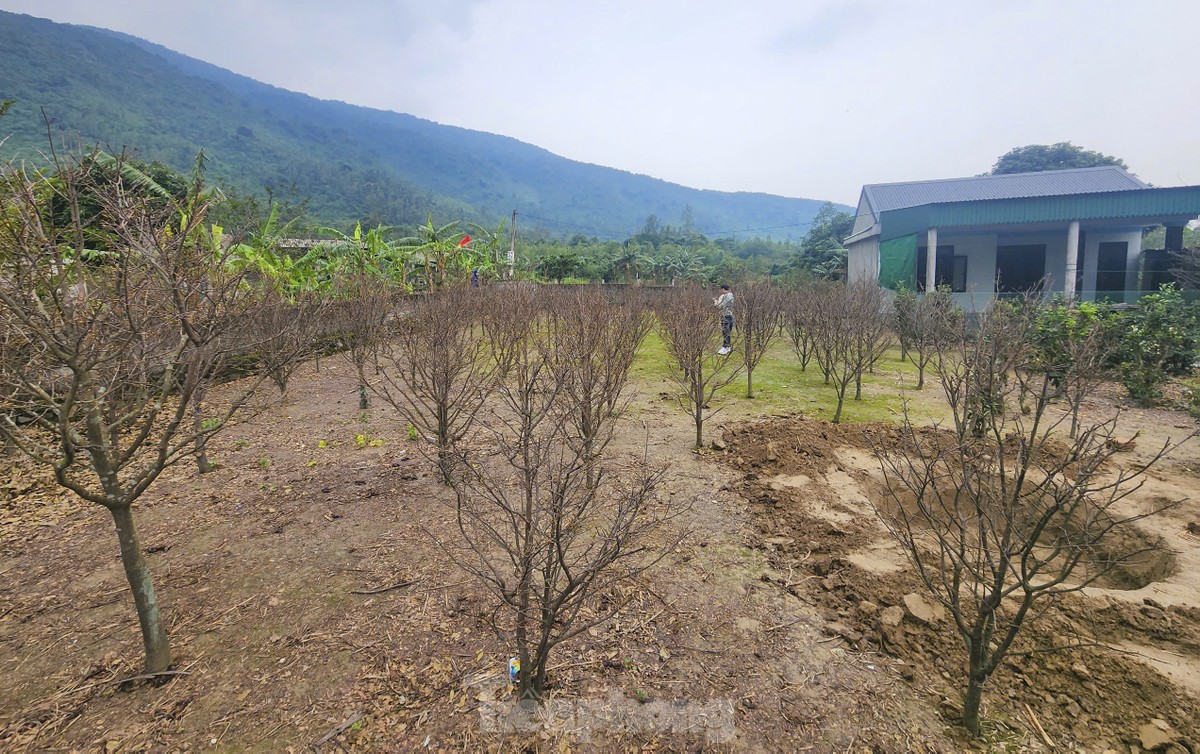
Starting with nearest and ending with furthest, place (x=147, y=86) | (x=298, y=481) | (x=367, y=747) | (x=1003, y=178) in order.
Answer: (x=367, y=747) < (x=298, y=481) < (x=1003, y=178) < (x=147, y=86)

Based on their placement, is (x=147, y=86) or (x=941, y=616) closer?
(x=941, y=616)

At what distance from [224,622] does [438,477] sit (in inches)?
87.5

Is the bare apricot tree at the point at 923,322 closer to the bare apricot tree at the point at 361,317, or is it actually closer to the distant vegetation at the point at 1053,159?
the bare apricot tree at the point at 361,317

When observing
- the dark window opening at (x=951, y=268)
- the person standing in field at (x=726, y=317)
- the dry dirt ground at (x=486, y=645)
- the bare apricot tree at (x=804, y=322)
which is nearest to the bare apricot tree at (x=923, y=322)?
the bare apricot tree at (x=804, y=322)

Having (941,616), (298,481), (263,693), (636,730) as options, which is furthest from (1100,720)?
(298,481)

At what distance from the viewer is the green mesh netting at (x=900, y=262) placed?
17.6 metres

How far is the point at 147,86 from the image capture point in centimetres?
8006

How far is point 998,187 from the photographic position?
895 inches

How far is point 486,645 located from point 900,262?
19.4 meters

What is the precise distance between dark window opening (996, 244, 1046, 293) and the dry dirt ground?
18879 millimetres

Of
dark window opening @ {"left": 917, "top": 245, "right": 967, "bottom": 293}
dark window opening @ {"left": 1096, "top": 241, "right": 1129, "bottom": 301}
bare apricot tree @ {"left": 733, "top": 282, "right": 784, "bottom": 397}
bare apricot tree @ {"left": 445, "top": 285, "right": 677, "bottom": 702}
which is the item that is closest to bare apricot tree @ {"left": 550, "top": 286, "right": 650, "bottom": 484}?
bare apricot tree @ {"left": 445, "top": 285, "right": 677, "bottom": 702}

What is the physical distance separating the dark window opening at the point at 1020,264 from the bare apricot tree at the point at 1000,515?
15184mm

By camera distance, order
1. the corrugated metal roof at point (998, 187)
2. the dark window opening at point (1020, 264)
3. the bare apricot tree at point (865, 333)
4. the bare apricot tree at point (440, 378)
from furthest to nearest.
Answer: the corrugated metal roof at point (998, 187) → the dark window opening at point (1020, 264) → the bare apricot tree at point (865, 333) → the bare apricot tree at point (440, 378)

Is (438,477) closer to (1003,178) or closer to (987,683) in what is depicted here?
(987,683)
